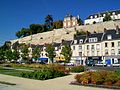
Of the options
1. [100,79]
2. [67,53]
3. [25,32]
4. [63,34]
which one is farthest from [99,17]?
[100,79]

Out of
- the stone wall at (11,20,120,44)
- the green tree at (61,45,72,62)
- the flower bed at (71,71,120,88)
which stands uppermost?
the stone wall at (11,20,120,44)

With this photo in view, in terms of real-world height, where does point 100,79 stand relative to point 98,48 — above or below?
below

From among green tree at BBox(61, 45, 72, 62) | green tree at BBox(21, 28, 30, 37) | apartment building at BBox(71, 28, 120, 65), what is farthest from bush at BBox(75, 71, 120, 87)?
green tree at BBox(21, 28, 30, 37)

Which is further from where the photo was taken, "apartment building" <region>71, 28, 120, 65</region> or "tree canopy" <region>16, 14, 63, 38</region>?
"tree canopy" <region>16, 14, 63, 38</region>

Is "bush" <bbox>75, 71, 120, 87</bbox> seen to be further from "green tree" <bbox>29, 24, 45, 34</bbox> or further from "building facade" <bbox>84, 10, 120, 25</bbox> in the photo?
"green tree" <bbox>29, 24, 45, 34</bbox>

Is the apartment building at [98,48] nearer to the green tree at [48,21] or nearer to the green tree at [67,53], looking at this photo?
the green tree at [67,53]

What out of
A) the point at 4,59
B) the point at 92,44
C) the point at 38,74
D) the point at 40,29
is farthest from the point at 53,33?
the point at 38,74

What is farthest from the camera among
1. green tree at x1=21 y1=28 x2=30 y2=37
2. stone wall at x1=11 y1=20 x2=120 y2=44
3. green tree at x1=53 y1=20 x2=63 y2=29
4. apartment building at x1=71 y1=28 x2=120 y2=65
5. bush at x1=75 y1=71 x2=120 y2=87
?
green tree at x1=21 y1=28 x2=30 y2=37

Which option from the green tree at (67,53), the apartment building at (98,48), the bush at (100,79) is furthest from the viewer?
the green tree at (67,53)

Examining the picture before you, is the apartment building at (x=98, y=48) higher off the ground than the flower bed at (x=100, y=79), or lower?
higher

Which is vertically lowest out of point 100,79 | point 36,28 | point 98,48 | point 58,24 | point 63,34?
point 100,79

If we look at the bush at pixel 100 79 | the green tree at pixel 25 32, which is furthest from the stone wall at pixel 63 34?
the bush at pixel 100 79

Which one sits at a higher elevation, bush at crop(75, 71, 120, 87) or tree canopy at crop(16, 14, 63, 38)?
tree canopy at crop(16, 14, 63, 38)

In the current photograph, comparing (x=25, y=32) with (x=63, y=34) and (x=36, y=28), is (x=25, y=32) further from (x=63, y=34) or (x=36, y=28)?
(x=63, y=34)
